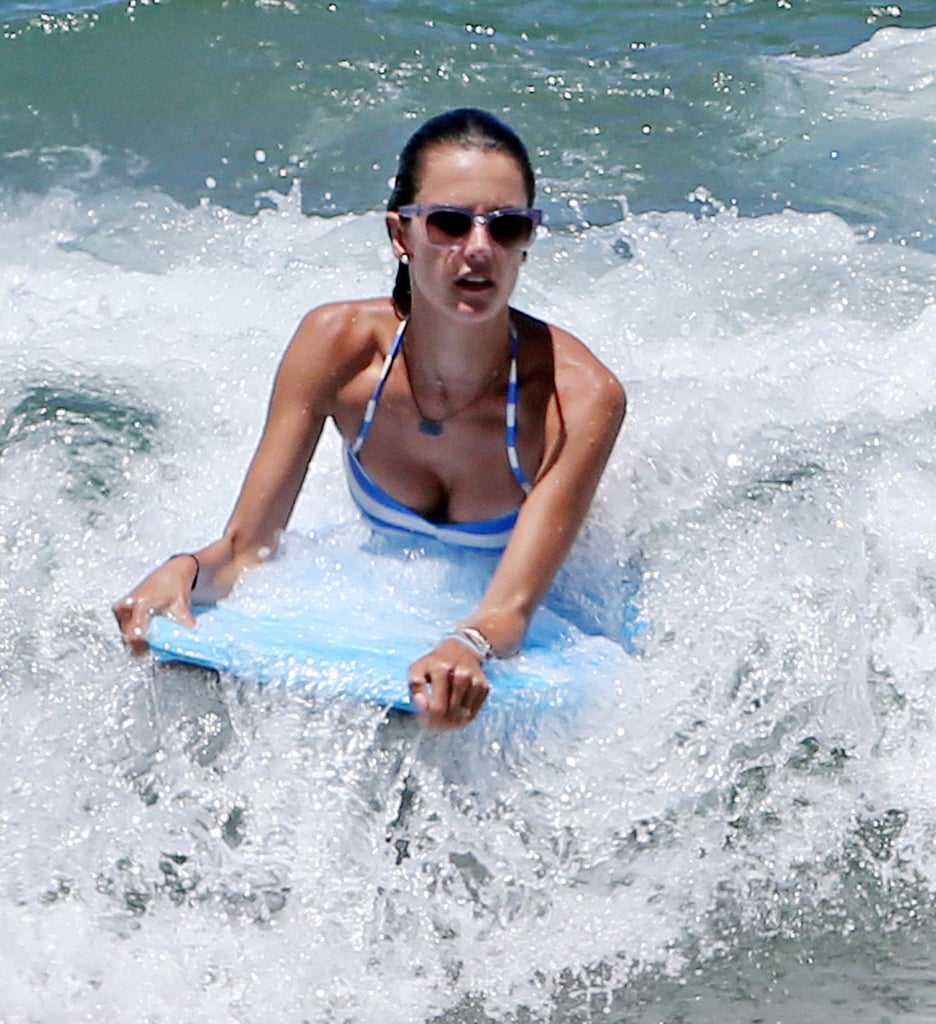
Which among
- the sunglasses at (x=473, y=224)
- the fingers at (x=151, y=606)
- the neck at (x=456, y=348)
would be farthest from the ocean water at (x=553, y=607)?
the sunglasses at (x=473, y=224)

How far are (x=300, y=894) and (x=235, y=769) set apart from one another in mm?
280

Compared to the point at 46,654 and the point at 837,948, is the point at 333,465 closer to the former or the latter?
the point at 46,654

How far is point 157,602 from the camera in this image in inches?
124

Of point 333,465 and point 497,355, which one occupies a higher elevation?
point 497,355

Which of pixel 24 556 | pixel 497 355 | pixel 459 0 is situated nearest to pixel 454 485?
pixel 497 355

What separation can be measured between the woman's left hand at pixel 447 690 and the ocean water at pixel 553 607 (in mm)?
207

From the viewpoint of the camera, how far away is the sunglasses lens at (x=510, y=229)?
122 inches

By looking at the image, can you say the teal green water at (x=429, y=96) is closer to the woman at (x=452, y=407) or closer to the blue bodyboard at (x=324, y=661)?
the woman at (x=452, y=407)

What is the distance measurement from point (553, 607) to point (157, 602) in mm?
962

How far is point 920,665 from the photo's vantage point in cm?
385

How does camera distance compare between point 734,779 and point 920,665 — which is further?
point 920,665

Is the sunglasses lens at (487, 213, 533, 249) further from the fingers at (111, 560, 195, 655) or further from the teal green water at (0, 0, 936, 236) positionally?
the teal green water at (0, 0, 936, 236)

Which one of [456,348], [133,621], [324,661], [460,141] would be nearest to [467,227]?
[460,141]

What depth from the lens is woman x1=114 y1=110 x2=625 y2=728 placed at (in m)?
3.13
